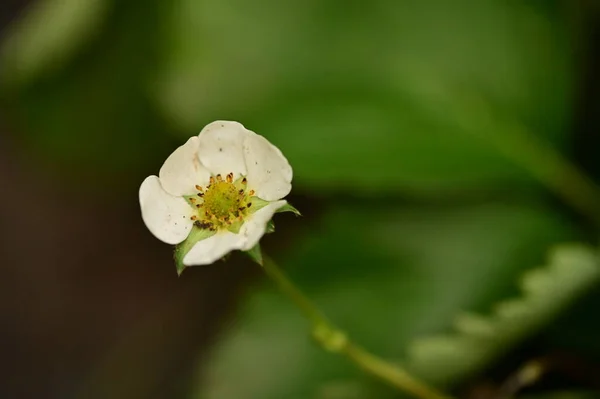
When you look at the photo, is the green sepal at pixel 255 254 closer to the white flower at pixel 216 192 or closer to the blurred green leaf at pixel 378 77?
the white flower at pixel 216 192

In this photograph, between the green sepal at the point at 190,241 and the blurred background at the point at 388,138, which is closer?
the green sepal at the point at 190,241

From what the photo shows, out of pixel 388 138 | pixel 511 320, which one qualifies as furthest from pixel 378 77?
pixel 511 320

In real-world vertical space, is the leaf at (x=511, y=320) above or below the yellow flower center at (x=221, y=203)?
above

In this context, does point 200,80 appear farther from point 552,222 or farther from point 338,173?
point 552,222

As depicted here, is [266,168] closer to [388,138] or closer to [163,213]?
[163,213]

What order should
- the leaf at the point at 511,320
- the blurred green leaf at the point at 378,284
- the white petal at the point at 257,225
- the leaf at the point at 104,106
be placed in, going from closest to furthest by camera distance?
the white petal at the point at 257,225 → the leaf at the point at 511,320 → the blurred green leaf at the point at 378,284 → the leaf at the point at 104,106

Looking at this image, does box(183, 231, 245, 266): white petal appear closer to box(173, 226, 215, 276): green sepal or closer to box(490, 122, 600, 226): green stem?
box(173, 226, 215, 276): green sepal

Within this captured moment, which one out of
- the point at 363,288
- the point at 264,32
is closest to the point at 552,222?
the point at 363,288

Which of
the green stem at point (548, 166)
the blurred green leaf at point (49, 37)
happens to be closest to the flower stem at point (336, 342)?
the green stem at point (548, 166)
